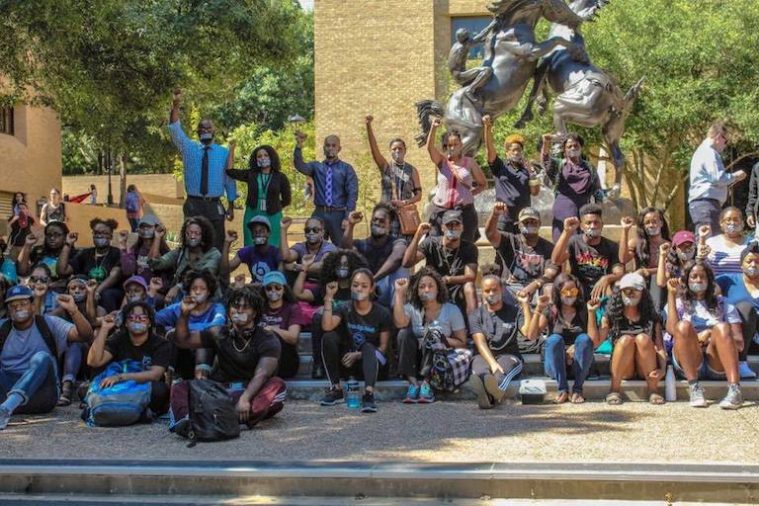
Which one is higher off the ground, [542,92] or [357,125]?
[357,125]

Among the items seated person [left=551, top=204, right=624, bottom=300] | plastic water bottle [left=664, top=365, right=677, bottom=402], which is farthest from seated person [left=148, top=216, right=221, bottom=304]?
plastic water bottle [left=664, top=365, right=677, bottom=402]

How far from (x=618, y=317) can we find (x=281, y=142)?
30844 millimetres

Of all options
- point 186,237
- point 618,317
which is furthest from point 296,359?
point 618,317

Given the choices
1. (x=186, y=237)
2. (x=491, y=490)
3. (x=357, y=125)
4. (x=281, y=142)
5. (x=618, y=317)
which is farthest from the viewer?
(x=281, y=142)

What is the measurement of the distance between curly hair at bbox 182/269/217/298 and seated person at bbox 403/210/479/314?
1953mm

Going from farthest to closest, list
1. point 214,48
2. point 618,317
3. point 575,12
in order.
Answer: point 214,48 < point 575,12 < point 618,317

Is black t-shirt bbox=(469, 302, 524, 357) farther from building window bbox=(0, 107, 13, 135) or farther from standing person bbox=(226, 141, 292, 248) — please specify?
building window bbox=(0, 107, 13, 135)

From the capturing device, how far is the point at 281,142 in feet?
127

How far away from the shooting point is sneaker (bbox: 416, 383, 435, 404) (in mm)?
8812

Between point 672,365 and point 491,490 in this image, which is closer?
point 491,490

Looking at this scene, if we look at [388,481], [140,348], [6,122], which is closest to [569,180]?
[140,348]

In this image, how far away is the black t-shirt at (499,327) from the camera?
29.6ft

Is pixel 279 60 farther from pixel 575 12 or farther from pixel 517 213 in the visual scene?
pixel 517 213

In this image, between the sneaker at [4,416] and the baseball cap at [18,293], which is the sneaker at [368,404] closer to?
the sneaker at [4,416]
